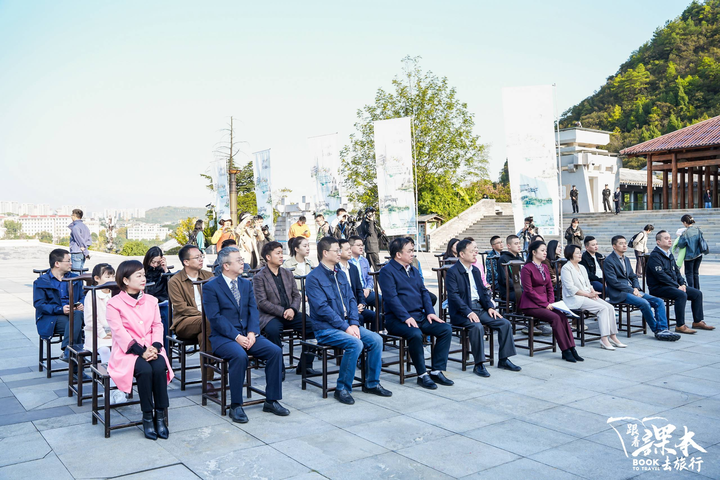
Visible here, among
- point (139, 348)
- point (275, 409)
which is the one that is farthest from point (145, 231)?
point (139, 348)

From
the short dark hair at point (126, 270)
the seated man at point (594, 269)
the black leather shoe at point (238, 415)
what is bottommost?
the black leather shoe at point (238, 415)

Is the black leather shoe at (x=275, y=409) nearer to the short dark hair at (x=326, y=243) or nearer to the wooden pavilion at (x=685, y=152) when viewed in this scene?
the short dark hair at (x=326, y=243)

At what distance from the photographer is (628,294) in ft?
23.6

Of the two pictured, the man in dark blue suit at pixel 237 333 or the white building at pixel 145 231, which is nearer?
the man in dark blue suit at pixel 237 333

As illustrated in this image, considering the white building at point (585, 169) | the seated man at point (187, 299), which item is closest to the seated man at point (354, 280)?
the seated man at point (187, 299)

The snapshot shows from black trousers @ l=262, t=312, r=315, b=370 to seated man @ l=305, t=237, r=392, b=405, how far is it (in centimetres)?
41

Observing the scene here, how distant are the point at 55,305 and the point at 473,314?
3875 mm

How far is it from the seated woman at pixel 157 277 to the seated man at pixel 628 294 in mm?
5135

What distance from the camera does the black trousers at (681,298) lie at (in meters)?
7.49

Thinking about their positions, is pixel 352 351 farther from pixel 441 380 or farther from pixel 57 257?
pixel 57 257

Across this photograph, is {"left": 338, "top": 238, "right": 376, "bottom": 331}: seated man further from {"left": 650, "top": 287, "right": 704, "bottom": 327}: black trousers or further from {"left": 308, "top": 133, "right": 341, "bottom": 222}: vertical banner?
{"left": 308, "top": 133, "right": 341, "bottom": 222}: vertical banner

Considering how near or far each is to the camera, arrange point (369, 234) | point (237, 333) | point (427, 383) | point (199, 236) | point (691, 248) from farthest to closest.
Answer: point (199, 236), point (369, 234), point (691, 248), point (427, 383), point (237, 333)

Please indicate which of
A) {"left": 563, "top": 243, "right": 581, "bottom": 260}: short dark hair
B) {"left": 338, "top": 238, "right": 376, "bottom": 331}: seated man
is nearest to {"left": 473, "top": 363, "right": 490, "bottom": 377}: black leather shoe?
{"left": 338, "top": 238, "right": 376, "bottom": 331}: seated man

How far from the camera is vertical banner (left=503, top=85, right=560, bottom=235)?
10.3 m
